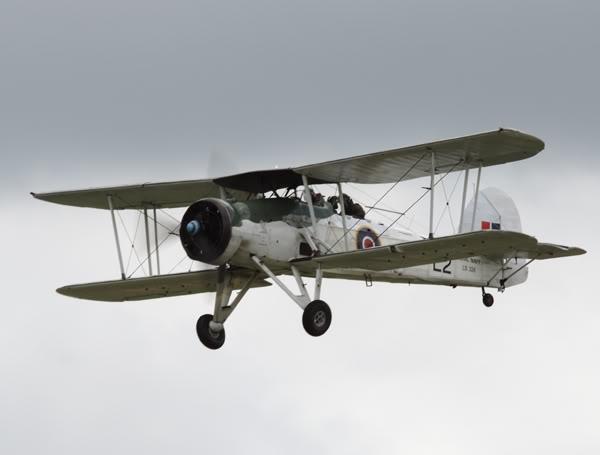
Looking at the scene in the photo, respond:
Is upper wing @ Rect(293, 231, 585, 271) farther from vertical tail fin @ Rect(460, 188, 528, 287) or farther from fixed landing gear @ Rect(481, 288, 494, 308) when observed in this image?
vertical tail fin @ Rect(460, 188, 528, 287)

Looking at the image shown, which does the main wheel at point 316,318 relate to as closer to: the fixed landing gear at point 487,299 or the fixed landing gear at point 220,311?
the fixed landing gear at point 220,311

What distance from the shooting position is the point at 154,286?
2728 cm

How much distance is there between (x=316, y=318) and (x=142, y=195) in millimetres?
5420

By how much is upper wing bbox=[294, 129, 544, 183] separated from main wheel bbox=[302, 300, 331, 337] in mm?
2452

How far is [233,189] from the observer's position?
2623 centimetres

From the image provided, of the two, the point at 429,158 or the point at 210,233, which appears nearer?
the point at 210,233

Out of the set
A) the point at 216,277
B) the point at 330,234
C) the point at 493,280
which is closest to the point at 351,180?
the point at 330,234

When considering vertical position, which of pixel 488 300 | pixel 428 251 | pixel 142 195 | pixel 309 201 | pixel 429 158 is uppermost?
pixel 429 158

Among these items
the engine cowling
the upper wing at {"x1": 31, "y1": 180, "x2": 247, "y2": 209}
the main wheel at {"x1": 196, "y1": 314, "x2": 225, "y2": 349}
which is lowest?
the main wheel at {"x1": 196, "y1": 314, "x2": 225, "y2": 349}

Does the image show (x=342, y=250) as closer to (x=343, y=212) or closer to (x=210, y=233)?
(x=343, y=212)

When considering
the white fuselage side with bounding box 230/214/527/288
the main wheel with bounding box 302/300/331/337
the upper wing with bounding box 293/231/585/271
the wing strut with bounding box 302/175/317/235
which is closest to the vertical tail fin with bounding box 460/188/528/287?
the white fuselage side with bounding box 230/214/527/288

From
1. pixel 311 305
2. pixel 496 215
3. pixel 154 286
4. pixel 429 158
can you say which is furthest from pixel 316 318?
pixel 496 215

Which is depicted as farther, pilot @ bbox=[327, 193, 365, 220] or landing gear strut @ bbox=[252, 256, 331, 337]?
pilot @ bbox=[327, 193, 365, 220]

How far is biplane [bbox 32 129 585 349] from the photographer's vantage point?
24578mm
